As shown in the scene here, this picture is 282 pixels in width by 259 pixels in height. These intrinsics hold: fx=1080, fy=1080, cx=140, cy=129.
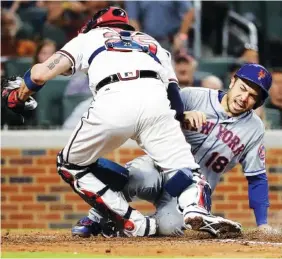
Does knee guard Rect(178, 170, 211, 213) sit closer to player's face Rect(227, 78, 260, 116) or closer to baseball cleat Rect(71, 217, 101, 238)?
player's face Rect(227, 78, 260, 116)

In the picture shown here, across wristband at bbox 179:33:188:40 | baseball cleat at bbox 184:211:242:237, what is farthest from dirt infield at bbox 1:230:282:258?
wristband at bbox 179:33:188:40

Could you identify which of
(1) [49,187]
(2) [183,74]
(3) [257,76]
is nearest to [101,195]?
(3) [257,76]

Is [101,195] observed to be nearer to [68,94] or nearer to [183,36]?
[68,94]

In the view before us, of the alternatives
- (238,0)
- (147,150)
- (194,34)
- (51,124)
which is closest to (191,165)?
(147,150)

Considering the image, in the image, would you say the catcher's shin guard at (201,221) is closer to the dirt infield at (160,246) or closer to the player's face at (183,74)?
the dirt infield at (160,246)

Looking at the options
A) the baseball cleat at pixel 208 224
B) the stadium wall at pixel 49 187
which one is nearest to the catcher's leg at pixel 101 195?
the baseball cleat at pixel 208 224

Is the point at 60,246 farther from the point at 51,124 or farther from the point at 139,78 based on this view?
the point at 51,124
